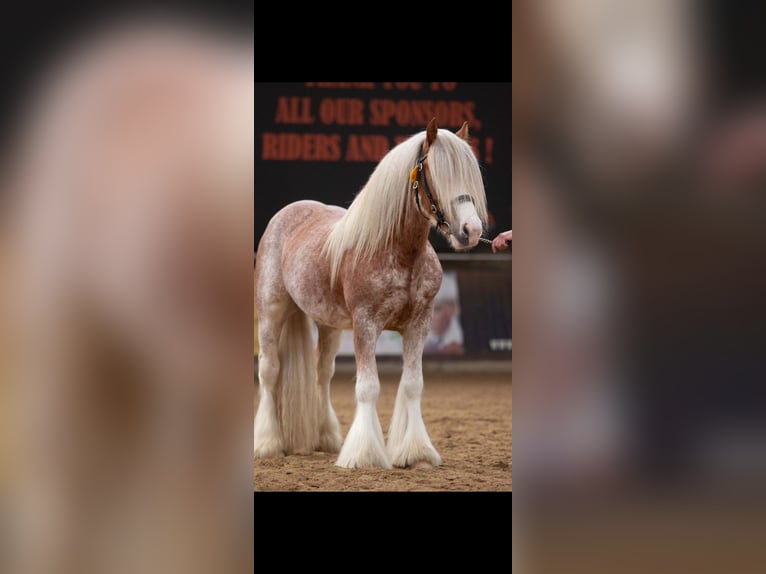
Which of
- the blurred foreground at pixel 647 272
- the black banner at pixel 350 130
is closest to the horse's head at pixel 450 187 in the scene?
the blurred foreground at pixel 647 272

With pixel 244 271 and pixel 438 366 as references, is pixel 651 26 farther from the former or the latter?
pixel 438 366

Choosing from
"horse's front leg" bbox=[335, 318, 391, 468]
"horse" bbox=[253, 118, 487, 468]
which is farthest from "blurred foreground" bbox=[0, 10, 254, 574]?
"horse's front leg" bbox=[335, 318, 391, 468]

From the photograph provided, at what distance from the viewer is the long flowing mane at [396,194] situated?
353 cm

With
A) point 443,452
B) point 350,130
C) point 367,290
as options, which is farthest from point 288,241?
point 350,130

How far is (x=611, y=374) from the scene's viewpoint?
167 centimetres

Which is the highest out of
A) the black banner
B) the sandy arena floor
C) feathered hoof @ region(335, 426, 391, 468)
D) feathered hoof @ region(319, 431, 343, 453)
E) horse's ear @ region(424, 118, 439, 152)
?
the black banner

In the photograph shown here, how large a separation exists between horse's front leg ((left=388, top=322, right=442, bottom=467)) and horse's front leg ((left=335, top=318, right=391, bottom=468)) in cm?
10

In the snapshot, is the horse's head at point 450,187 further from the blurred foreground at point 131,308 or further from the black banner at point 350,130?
the black banner at point 350,130

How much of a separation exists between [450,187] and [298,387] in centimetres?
150

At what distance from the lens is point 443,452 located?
174 inches

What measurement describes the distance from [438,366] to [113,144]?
19.7 feet

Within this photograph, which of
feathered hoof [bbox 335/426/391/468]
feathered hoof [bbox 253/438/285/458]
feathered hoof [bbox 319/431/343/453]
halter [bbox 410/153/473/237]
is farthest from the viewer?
feathered hoof [bbox 319/431/343/453]

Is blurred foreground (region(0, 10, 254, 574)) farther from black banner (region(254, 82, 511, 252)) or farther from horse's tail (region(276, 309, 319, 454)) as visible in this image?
black banner (region(254, 82, 511, 252))

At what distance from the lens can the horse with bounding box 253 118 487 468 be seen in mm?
3594
